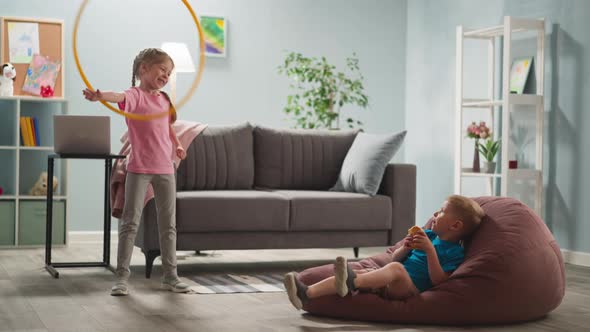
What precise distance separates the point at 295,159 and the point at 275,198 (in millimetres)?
691

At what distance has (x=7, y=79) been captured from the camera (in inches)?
212

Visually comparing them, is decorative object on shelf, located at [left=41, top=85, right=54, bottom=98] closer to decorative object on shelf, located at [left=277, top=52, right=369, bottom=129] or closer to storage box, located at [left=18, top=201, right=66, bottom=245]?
storage box, located at [left=18, top=201, right=66, bottom=245]

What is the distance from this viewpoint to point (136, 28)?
5.99 m

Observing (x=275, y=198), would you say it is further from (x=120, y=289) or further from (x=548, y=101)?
(x=548, y=101)

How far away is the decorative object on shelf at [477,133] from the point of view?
554 centimetres

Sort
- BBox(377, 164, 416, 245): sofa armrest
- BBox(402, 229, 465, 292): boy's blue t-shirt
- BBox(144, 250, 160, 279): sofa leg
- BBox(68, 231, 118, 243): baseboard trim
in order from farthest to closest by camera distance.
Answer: BBox(68, 231, 118, 243): baseboard trim
BBox(377, 164, 416, 245): sofa armrest
BBox(144, 250, 160, 279): sofa leg
BBox(402, 229, 465, 292): boy's blue t-shirt

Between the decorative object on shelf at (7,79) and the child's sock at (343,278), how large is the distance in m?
3.32

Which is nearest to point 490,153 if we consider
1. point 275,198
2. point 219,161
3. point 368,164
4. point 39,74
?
point 368,164

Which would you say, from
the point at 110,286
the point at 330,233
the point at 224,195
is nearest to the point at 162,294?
the point at 110,286

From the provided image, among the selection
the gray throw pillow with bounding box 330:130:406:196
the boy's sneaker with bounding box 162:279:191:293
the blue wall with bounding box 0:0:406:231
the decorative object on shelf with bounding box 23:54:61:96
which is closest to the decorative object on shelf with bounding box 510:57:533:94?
the gray throw pillow with bounding box 330:130:406:196

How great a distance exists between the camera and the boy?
2969 millimetres

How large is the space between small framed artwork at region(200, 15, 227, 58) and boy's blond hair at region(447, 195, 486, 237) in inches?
132

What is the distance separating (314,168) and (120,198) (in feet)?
4.82

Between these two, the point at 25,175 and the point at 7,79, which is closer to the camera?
the point at 7,79
